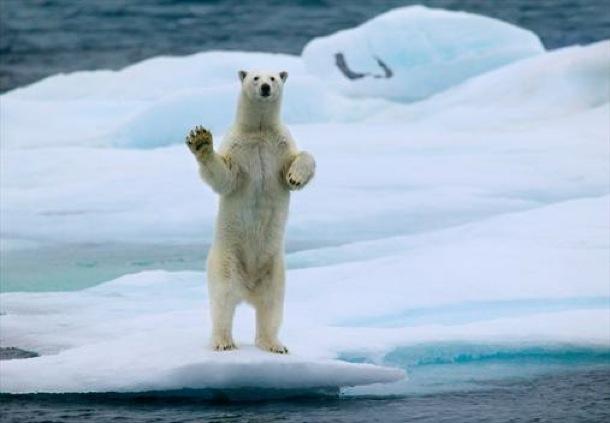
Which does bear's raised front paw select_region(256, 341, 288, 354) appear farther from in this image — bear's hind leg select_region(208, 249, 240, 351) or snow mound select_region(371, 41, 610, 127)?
snow mound select_region(371, 41, 610, 127)

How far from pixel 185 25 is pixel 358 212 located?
2428cm

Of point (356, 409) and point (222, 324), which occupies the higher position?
point (222, 324)

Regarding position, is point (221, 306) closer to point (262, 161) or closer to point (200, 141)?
point (262, 161)

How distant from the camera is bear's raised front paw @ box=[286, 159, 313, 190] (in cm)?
595

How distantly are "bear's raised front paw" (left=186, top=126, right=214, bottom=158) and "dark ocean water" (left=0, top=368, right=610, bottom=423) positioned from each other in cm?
104

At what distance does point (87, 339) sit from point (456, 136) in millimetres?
7114

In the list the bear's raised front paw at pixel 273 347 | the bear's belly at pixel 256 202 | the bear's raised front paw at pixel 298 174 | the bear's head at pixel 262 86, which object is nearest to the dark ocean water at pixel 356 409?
the bear's raised front paw at pixel 273 347

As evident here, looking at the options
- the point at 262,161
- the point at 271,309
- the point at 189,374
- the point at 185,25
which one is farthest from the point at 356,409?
the point at 185,25

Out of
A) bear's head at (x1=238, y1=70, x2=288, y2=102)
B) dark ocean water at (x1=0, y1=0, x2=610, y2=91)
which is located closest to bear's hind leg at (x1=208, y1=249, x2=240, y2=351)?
bear's head at (x1=238, y1=70, x2=288, y2=102)

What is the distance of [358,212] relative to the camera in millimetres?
10773

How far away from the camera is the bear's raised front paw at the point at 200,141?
5.78m

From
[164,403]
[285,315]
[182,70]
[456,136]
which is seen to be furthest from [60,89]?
[164,403]

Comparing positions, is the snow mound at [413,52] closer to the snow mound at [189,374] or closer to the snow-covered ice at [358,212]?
the snow-covered ice at [358,212]

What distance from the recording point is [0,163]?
43.9ft
